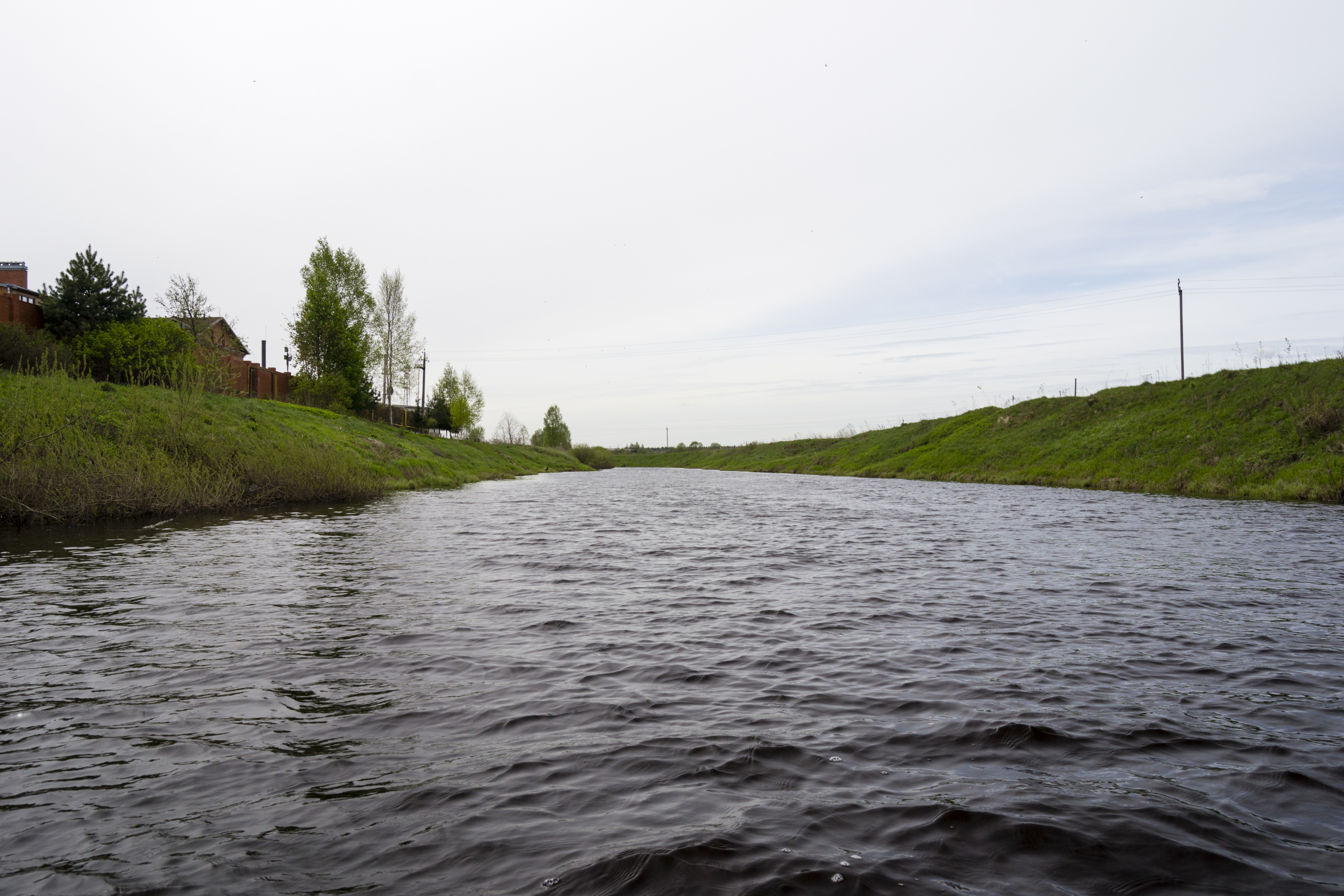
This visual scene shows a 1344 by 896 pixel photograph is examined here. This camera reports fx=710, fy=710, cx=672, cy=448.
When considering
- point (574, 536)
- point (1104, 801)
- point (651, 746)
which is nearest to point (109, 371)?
point (574, 536)

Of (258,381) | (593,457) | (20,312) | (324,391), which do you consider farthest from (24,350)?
(593,457)

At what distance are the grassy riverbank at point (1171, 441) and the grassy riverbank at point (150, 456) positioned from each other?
39122mm

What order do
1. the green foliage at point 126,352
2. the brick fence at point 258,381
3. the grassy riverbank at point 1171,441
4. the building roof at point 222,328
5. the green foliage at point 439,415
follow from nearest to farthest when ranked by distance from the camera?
the grassy riverbank at point 1171,441 < the green foliage at point 126,352 < the brick fence at point 258,381 < the building roof at point 222,328 < the green foliage at point 439,415

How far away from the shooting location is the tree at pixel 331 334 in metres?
64.5

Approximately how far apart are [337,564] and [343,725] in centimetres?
945

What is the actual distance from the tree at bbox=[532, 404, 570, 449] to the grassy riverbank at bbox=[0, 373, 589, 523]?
9566 cm

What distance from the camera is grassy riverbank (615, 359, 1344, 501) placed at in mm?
30688

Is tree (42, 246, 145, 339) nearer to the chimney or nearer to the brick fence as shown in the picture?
the brick fence

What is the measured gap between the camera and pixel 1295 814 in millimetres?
4562

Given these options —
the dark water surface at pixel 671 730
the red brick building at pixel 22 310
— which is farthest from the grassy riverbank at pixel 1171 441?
the red brick building at pixel 22 310

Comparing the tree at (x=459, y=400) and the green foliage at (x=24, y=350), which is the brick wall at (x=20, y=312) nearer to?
the green foliage at (x=24, y=350)

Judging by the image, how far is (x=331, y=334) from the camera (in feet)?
214

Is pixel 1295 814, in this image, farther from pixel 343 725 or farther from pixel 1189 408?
pixel 1189 408

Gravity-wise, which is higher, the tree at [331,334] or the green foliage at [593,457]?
the tree at [331,334]
